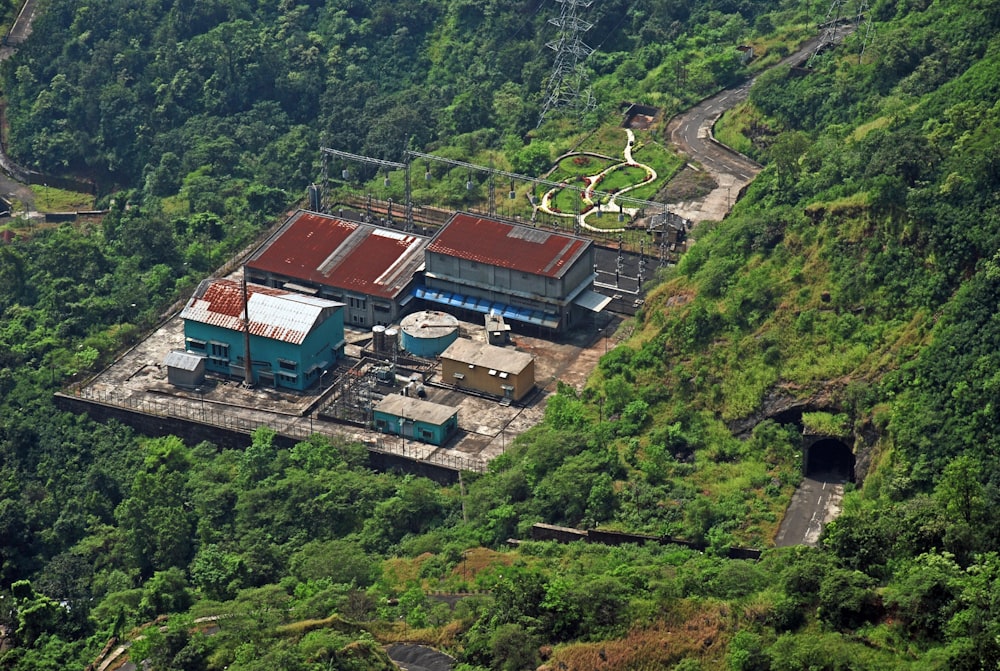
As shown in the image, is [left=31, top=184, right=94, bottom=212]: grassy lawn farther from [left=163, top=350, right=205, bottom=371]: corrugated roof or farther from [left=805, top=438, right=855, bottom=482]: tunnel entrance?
[left=805, top=438, right=855, bottom=482]: tunnel entrance

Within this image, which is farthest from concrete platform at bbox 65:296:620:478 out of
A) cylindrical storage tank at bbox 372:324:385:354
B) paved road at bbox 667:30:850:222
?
paved road at bbox 667:30:850:222

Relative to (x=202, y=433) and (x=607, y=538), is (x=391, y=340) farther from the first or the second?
(x=607, y=538)

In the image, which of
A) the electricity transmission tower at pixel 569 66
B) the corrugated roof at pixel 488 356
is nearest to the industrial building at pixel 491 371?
the corrugated roof at pixel 488 356

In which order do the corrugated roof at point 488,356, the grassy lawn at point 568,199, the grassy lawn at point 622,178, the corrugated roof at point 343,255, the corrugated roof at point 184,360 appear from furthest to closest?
1. the grassy lawn at point 622,178
2. the grassy lawn at point 568,199
3. the corrugated roof at point 343,255
4. the corrugated roof at point 184,360
5. the corrugated roof at point 488,356

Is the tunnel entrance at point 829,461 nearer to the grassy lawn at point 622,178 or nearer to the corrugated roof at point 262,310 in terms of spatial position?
the corrugated roof at point 262,310

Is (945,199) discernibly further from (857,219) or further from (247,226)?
(247,226)

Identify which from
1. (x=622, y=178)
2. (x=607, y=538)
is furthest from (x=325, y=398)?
(x=622, y=178)
